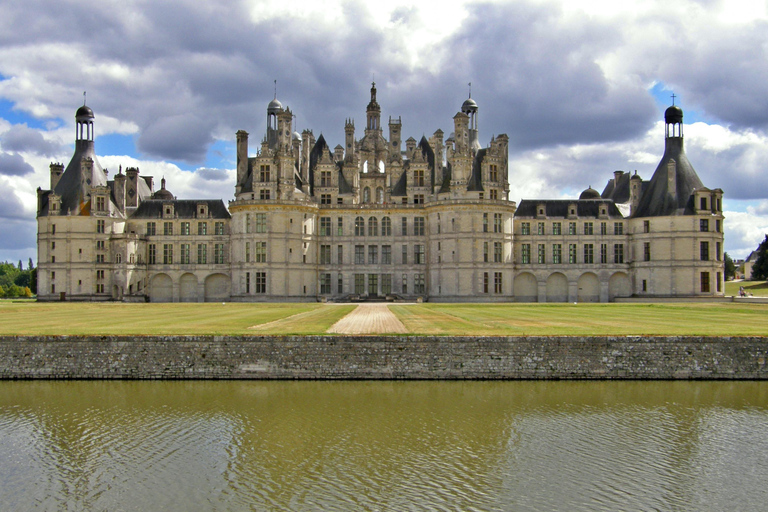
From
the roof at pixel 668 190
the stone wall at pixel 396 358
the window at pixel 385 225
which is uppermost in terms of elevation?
the roof at pixel 668 190

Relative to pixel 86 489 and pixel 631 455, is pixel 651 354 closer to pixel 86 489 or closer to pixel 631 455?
pixel 631 455

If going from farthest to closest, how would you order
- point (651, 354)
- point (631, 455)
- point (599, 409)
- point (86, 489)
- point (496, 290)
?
point (496, 290), point (651, 354), point (599, 409), point (631, 455), point (86, 489)

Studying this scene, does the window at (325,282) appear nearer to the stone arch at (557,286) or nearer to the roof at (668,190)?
the stone arch at (557,286)

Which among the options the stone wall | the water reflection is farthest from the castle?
the water reflection

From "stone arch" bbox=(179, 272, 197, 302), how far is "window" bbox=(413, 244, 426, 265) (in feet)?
78.8

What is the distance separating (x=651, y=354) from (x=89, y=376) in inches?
913

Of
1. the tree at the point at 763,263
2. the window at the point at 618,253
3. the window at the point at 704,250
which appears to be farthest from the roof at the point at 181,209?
the tree at the point at 763,263

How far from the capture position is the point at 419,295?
68750 mm

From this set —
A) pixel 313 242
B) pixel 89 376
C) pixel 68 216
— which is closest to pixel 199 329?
pixel 89 376

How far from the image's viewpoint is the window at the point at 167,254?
235 ft

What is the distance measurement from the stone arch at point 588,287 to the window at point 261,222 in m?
33.9

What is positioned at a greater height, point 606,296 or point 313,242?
point 313,242

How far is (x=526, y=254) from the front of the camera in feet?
233

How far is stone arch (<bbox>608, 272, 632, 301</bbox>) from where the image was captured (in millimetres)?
70312
